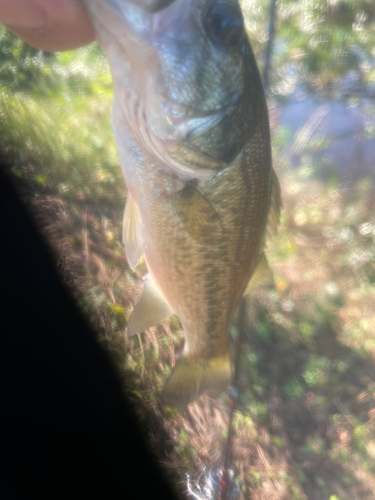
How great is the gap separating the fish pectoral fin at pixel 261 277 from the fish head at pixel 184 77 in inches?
13.5

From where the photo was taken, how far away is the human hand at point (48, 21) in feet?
1.44

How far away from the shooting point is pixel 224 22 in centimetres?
44

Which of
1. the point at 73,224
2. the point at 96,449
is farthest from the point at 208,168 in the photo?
the point at 96,449

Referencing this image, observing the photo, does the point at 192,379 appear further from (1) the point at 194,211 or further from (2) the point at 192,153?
(2) the point at 192,153

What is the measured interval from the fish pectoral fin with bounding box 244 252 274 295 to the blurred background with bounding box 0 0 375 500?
896 millimetres

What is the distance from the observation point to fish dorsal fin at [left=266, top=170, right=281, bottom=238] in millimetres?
654

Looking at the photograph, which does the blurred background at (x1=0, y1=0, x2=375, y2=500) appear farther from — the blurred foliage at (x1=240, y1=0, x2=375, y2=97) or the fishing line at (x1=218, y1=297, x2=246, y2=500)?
the fishing line at (x1=218, y1=297, x2=246, y2=500)

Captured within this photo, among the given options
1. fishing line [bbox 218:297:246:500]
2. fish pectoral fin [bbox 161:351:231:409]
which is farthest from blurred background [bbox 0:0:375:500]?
fish pectoral fin [bbox 161:351:231:409]

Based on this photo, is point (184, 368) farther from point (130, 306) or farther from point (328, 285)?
point (328, 285)

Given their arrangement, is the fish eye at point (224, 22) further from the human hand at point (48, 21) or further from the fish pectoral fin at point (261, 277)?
the fish pectoral fin at point (261, 277)

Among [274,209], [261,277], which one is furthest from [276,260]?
[274,209]

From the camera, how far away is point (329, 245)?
5.95ft

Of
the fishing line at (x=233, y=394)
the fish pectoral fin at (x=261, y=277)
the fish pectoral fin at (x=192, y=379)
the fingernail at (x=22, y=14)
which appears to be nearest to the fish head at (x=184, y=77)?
the fingernail at (x=22, y=14)

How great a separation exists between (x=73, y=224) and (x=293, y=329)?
4.91 ft
